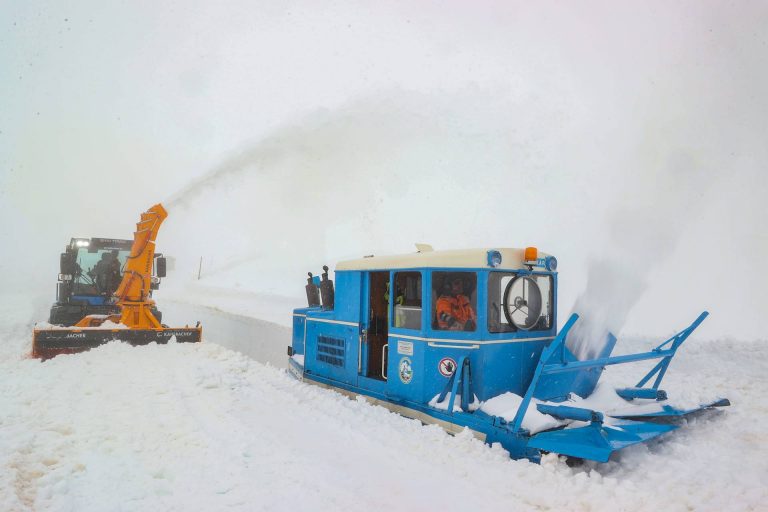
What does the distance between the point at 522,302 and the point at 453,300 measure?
2.96 feet

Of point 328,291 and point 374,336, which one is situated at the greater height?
point 328,291

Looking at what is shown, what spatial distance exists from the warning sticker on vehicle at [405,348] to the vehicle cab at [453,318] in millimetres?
13

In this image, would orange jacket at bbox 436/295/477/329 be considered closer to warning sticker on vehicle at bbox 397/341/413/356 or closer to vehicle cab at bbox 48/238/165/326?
warning sticker on vehicle at bbox 397/341/413/356

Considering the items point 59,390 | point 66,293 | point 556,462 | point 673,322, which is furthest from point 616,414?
point 66,293

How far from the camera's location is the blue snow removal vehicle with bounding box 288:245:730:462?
5211mm

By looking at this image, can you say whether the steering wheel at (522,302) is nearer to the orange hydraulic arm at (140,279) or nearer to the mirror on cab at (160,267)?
the orange hydraulic arm at (140,279)

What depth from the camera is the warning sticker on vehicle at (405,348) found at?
6277 millimetres

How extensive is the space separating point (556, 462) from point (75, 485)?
13.6 feet

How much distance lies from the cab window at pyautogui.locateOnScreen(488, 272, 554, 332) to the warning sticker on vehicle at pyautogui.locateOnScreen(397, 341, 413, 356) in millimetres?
1058

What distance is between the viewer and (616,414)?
19.0 ft

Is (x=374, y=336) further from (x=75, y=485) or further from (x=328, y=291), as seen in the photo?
(x=75, y=485)

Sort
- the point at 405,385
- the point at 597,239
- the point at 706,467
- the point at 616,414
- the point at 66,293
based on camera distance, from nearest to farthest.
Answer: the point at 706,467, the point at 616,414, the point at 405,385, the point at 597,239, the point at 66,293

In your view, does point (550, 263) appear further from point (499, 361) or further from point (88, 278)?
Answer: point (88, 278)

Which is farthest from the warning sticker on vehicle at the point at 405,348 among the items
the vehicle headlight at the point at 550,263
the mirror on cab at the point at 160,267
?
the mirror on cab at the point at 160,267
